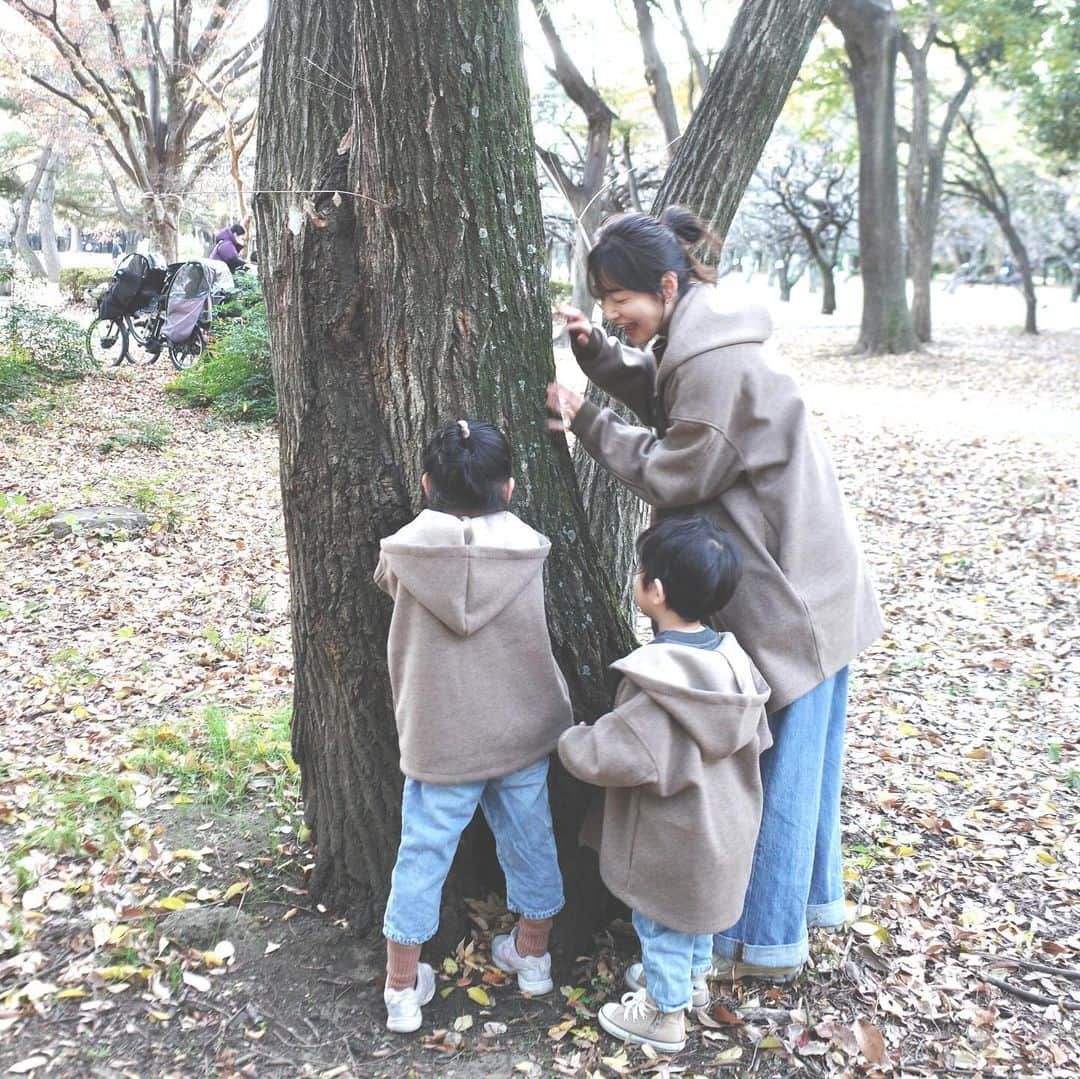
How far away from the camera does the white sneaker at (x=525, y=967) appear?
106 inches

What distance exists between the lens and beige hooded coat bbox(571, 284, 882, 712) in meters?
2.38

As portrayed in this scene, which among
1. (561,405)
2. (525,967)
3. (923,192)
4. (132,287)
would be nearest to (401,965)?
(525,967)

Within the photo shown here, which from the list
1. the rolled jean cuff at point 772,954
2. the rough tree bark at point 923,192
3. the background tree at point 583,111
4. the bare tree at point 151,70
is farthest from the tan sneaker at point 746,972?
the rough tree bark at point 923,192

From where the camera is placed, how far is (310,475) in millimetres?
2795

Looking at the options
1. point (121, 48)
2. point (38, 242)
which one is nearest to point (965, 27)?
point (121, 48)

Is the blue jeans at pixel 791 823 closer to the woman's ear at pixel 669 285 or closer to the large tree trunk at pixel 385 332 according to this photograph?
the large tree trunk at pixel 385 332

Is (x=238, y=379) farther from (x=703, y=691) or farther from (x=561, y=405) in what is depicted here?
(x=703, y=691)

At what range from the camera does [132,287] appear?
11.6 meters

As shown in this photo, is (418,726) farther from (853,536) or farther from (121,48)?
(121,48)

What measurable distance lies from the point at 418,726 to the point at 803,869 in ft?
3.55

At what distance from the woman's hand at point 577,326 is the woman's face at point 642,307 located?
0.53 ft

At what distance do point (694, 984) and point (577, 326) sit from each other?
174 centimetres

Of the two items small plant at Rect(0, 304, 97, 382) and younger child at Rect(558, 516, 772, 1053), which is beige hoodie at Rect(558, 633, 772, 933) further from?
small plant at Rect(0, 304, 97, 382)

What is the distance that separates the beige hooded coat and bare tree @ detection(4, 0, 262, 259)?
1501cm
